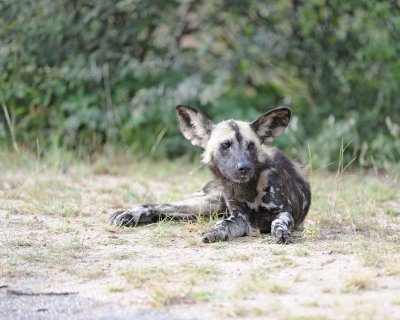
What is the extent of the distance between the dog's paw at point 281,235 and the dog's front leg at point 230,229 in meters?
Answer: 0.26

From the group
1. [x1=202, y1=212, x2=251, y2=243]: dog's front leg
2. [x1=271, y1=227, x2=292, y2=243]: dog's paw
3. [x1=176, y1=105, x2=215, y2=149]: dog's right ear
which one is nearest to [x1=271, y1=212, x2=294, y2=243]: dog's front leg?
[x1=271, y1=227, x2=292, y2=243]: dog's paw

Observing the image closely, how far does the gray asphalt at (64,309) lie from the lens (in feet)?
10.7

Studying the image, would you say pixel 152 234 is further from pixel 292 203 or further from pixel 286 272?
pixel 286 272

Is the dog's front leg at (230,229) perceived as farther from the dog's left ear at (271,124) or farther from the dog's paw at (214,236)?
the dog's left ear at (271,124)

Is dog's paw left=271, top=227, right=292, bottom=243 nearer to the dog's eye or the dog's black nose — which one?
the dog's black nose

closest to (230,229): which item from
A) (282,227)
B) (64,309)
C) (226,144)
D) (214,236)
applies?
(214,236)

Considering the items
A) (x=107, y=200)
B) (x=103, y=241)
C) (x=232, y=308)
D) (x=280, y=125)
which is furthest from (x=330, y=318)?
(x=107, y=200)

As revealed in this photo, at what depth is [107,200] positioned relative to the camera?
606cm

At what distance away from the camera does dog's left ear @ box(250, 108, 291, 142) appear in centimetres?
525

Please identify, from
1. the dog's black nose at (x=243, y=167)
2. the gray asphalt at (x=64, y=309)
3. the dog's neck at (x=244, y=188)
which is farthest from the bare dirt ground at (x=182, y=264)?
the dog's black nose at (x=243, y=167)

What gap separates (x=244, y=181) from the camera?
16.4 feet

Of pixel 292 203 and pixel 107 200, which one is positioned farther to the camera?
pixel 107 200

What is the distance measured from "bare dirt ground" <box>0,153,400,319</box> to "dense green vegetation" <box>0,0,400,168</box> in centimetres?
204

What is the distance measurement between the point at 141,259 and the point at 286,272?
2.56 ft
